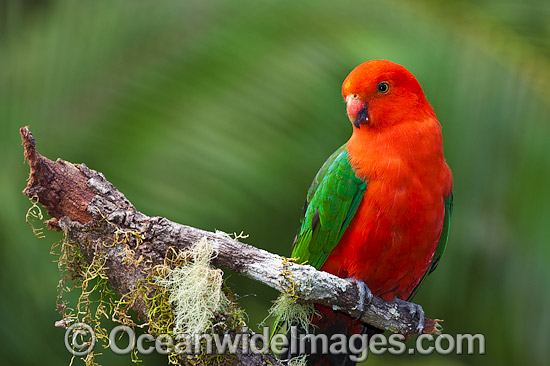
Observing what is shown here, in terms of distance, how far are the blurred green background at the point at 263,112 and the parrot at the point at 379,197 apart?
703mm

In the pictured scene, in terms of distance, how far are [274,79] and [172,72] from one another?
2.34ft

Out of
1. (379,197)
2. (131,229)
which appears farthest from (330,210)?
(131,229)

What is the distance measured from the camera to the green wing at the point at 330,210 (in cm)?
298

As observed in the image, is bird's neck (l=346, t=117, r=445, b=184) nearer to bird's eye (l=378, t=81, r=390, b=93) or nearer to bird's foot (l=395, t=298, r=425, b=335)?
bird's eye (l=378, t=81, r=390, b=93)

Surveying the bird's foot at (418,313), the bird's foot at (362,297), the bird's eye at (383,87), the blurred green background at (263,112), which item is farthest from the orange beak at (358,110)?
the bird's foot at (418,313)

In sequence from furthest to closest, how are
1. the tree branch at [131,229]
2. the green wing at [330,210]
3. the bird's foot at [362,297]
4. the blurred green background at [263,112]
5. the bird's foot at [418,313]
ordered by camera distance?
the blurred green background at [263,112] → the green wing at [330,210] → the bird's foot at [418,313] → the bird's foot at [362,297] → the tree branch at [131,229]

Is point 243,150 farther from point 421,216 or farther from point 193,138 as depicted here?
point 421,216

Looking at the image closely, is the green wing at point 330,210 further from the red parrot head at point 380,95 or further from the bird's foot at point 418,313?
the bird's foot at point 418,313

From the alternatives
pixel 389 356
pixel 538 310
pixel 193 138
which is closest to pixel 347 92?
pixel 193 138

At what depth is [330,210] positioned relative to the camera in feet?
9.97

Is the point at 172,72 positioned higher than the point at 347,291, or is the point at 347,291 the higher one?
the point at 172,72

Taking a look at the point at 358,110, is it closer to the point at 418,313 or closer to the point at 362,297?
the point at 362,297

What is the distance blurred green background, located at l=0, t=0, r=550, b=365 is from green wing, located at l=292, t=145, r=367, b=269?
60 centimetres

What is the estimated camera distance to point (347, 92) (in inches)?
122
